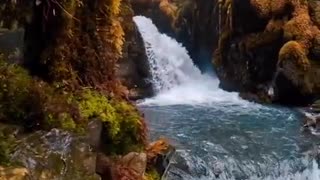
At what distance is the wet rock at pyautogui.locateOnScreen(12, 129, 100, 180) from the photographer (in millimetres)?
3793

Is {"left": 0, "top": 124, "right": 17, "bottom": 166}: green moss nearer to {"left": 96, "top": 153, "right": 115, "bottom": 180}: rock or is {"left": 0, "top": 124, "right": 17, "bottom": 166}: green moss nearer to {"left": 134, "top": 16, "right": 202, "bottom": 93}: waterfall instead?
{"left": 96, "top": 153, "right": 115, "bottom": 180}: rock

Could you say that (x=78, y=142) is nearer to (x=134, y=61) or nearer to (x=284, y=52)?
(x=284, y=52)

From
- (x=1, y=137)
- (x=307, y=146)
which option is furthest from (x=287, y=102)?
(x=1, y=137)

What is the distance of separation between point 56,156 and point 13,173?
60 centimetres

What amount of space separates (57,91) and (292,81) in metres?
10.4

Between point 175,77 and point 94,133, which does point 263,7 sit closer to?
point 175,77

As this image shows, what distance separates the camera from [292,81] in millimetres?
14070

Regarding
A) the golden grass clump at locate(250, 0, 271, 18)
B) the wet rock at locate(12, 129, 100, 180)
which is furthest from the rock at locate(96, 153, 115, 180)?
the golden grass clump at locate(250, 0, 271, 18)

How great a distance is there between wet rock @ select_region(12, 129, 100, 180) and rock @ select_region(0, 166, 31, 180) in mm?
163

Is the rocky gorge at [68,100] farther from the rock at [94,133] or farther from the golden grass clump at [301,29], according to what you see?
the golden grass clump at [301,29]

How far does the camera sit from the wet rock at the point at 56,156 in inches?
149

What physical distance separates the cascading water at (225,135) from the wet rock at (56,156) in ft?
8.11

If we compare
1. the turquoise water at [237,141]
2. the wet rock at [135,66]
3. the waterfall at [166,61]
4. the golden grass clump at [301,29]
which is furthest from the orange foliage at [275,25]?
the waterfall at [166,61]

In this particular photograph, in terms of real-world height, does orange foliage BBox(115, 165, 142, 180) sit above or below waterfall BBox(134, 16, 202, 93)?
below
